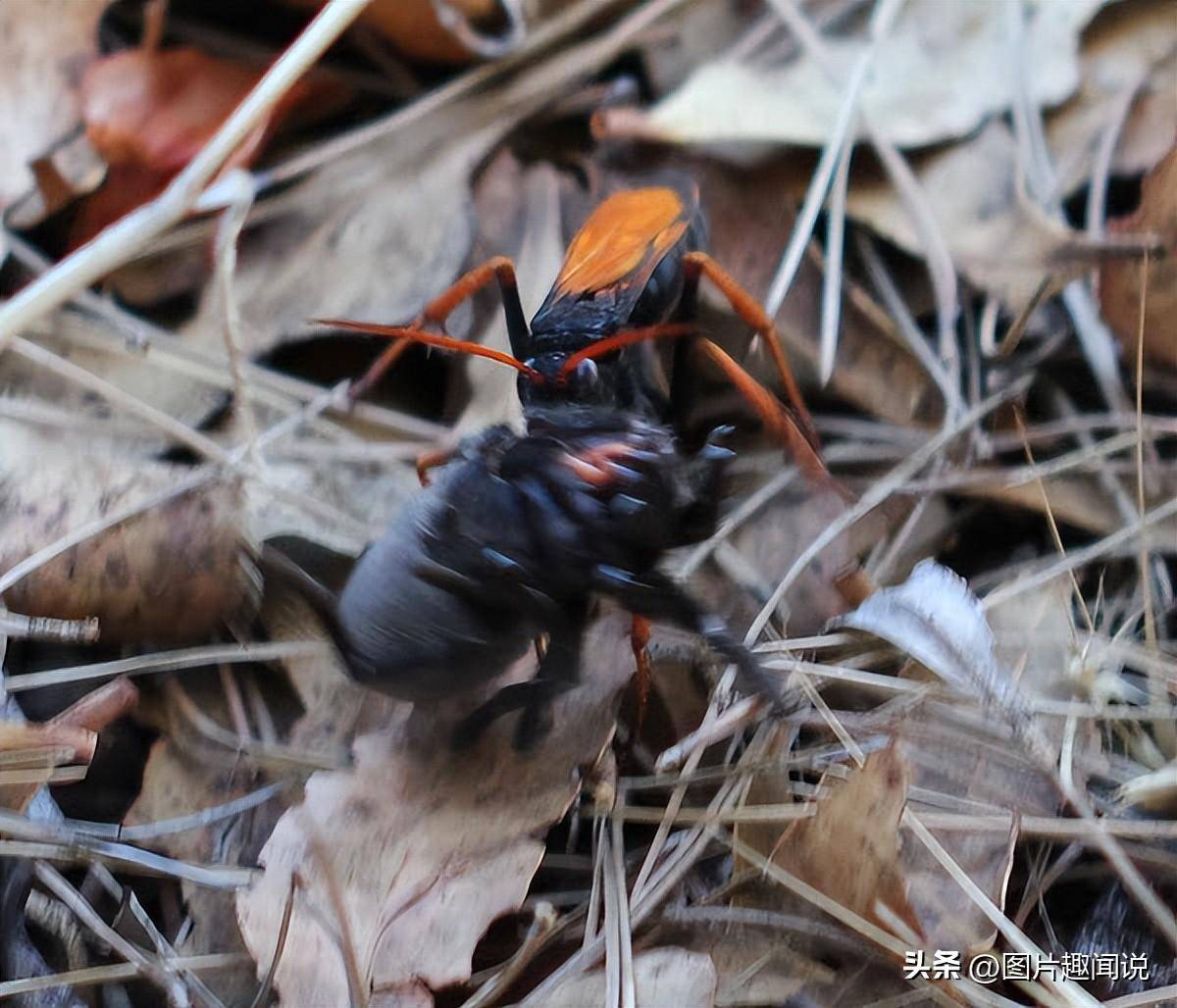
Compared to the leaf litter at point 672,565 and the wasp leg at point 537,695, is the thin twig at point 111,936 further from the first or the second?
the wasp leg at point 537,695

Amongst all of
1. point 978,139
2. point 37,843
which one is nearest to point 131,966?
point 37,843

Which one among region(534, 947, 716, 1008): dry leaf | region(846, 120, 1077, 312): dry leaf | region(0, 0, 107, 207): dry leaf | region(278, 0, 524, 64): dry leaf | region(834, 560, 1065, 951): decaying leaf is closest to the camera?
region(534, 947, 716, 1008): dry leaf

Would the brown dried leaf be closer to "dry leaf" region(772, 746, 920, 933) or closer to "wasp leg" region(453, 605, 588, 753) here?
"wasp leg" region(453, 605, 588, 753)

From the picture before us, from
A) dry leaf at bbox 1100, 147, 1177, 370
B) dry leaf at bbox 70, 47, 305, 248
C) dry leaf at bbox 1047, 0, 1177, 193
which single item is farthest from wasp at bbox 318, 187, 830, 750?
dry leaf at bbox 1047, 0, 1177, 193

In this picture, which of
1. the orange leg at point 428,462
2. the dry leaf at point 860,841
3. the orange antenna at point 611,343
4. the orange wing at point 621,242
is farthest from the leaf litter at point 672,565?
the orange antenna at point 611,343

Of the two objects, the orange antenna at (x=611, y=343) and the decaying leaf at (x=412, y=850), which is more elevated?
the orange antenna at (x=611, y=343)

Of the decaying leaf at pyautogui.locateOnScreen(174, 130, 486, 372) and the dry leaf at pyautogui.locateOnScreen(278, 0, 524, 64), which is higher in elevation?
the dry leaf at pyautogui.locateOnScreen(278, 0, 524, 64)
